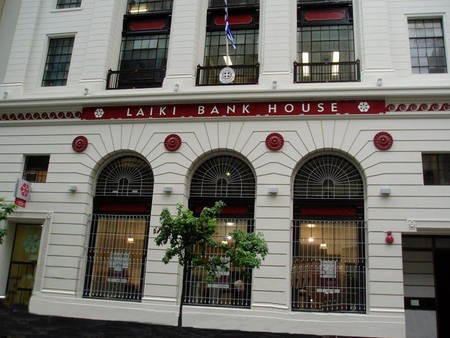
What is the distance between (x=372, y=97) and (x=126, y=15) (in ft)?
37.2

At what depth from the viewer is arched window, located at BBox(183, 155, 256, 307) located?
1642cm

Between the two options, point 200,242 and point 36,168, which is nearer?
point 200,242

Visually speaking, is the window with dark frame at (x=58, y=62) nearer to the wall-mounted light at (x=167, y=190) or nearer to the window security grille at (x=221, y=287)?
the wall-mounted light at (x=167, y=190)

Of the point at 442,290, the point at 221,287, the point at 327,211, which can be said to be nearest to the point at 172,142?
the point at 221,287

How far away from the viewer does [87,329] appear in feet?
52.1

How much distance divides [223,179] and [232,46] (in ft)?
18.7

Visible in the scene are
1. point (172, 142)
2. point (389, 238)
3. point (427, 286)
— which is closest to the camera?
point (389, 238)

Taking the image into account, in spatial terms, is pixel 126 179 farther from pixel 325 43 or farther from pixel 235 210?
pixel 325 43

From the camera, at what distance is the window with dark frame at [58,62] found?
20516mm

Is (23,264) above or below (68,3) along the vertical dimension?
below

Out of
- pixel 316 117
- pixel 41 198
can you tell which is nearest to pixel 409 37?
pixel 316 117

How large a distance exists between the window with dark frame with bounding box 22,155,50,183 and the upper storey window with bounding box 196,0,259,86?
720cm

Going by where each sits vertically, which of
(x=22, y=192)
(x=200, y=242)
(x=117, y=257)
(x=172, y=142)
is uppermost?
(x=172, y=142)

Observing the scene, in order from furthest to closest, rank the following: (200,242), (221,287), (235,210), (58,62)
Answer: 1. (58,62)
2. (235,210)
3. (221,287)
4. (200,242)
